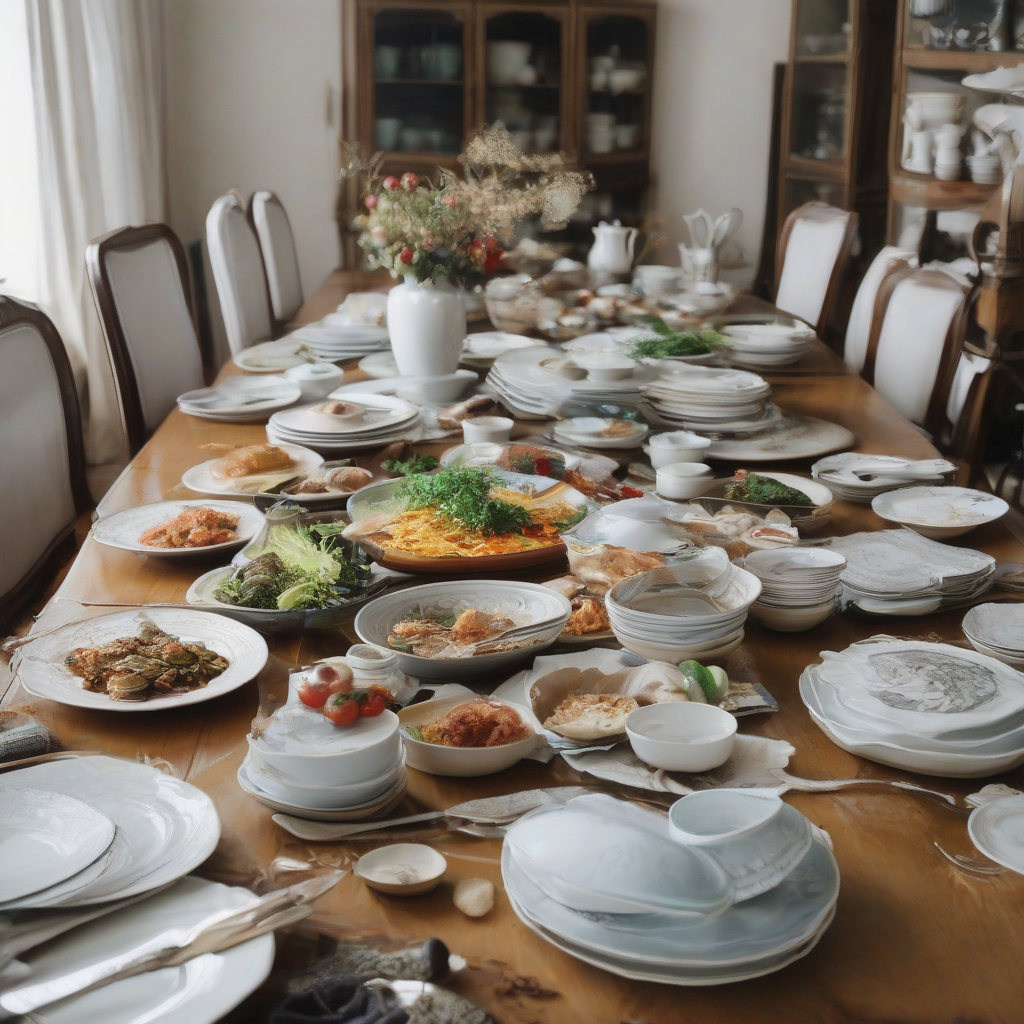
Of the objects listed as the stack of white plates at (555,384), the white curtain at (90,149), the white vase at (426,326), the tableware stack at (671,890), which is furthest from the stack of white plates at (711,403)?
the white curtain at (90,149)

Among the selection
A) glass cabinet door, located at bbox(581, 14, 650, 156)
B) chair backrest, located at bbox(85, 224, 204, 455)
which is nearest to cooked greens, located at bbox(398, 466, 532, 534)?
chair backrest, located at bbox(85, 224, 204, 455)

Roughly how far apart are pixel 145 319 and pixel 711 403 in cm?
134

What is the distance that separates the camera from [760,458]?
1.81 m

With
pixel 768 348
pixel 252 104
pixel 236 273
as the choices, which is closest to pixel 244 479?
pixel 768 348

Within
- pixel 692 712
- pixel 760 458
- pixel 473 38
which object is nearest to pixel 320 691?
pixel 692 712

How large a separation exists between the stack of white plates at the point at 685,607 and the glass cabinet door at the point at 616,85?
164 inches

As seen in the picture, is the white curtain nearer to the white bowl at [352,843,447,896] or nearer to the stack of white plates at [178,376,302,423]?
the stack of white plates at [178,376,302,423]

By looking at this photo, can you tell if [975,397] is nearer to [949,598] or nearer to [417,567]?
[949,598]

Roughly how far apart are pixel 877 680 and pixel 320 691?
0.54m

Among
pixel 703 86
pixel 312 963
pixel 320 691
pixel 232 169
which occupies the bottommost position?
pixel 312 963

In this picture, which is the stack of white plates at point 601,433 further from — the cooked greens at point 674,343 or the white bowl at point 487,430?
the cooked greens at point 674,343

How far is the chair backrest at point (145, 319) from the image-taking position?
2.32m

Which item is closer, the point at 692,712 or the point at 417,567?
the point at 692,712

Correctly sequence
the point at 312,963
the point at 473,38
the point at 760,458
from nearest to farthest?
the point at 312,963
the point at 760,458
the point at 473,38
